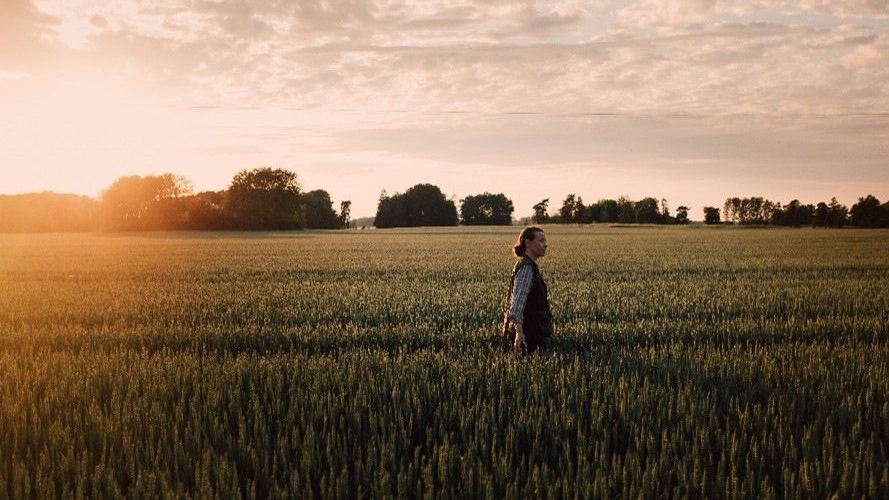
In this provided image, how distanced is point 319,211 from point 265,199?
111 ft

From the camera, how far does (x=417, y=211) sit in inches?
5162

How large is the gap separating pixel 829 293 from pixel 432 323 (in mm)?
10139

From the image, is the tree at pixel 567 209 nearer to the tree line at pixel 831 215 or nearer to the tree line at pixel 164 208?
the tree line at pixel 831 215

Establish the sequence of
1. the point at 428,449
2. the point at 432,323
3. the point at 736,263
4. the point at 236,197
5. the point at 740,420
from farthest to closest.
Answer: the point at 236,197, the point at 736,263, the point at 432,323, the point at 740,420, the point at 428,449

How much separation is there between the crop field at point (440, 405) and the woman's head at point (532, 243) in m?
1.24

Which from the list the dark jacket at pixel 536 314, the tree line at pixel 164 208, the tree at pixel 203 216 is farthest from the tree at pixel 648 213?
the dark jacket at pixel 536 314

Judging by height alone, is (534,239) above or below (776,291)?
above

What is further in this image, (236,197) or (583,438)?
(236,197)

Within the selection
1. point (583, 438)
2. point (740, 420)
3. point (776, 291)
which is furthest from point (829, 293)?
point (583, 438)

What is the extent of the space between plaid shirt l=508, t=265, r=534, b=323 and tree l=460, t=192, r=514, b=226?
425ft

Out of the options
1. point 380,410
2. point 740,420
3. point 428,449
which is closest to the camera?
point 428,449

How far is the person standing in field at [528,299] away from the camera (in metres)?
7.82

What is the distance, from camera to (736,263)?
26.5 meters

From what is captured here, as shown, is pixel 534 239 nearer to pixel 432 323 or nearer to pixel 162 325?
pixel 432 323
